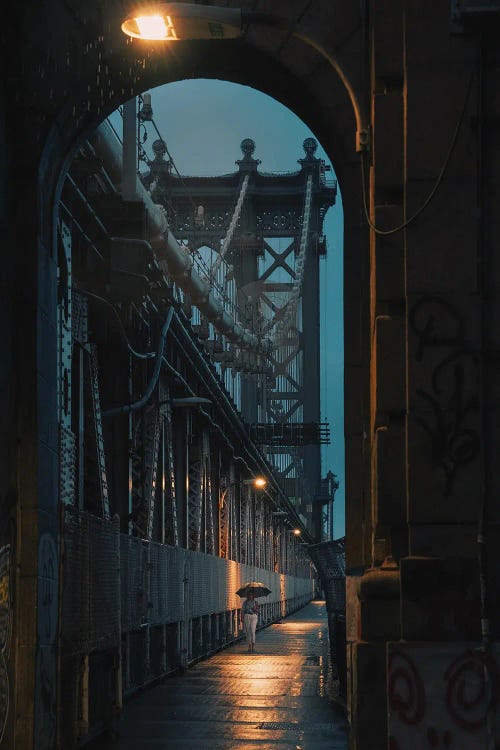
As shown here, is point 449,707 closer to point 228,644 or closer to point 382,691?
point 382,691

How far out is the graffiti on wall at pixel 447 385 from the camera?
9258mm

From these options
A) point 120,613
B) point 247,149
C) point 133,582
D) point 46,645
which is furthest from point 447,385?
point 247,149

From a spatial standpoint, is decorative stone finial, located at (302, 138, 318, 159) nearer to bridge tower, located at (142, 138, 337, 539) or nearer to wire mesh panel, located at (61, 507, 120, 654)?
bridge tower, located at (142, 138, 337, 539)

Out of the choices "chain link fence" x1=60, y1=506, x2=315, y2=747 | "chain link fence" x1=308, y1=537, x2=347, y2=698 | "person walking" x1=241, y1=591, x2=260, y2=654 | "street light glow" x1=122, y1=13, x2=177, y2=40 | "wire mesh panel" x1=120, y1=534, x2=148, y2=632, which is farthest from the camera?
"person walking" x1=241, y1=591, x2=260, y2=654

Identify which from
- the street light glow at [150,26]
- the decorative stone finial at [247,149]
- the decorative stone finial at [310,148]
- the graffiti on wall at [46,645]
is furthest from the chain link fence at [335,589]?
the decorative stone finial at [310,148]

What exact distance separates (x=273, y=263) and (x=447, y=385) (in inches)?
3609

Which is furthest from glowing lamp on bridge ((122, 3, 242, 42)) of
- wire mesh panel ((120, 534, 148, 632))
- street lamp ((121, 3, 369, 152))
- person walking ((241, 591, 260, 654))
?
person walking ((241, 591, 260, 654))

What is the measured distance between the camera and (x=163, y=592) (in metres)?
25.3

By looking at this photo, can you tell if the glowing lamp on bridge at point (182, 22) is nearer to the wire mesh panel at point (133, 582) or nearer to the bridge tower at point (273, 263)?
the wire mesh panel at point (133, 582)

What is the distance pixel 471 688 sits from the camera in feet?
28.7

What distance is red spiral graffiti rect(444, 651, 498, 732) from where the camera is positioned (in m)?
8.71

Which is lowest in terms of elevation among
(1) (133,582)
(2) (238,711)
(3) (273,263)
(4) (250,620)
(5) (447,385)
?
(2) (238,711)

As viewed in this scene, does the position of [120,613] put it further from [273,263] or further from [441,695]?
[273,263]

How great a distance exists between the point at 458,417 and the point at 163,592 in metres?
16.6
